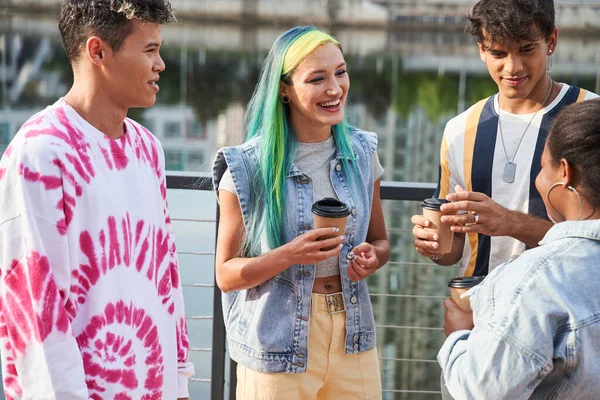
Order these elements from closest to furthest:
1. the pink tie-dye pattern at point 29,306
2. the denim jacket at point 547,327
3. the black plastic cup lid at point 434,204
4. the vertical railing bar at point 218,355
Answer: the denim jacket at point 547,327
the pink tie-dye pattern at point 29,306
the black plastic cup lid at point 434,204
the vertical railing bar at point 218,355

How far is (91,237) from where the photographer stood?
2.01 m

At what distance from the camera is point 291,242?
2463mm

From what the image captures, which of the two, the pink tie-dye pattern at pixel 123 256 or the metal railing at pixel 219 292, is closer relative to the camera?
the pink tie-dye pattern at pixel 123 256

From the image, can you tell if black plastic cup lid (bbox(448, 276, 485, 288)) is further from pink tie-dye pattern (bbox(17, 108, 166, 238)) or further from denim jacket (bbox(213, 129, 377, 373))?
pink tie-dye pattern (bbox(17, 108, 166, 238))

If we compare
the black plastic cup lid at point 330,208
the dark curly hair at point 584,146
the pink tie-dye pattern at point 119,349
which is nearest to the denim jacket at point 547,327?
the dark curly hair at point 584,146

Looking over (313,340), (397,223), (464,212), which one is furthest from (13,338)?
(397,223)

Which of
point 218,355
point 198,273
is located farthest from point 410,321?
point 218,355

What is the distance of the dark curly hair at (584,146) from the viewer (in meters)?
1.71

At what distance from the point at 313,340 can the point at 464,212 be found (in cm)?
59

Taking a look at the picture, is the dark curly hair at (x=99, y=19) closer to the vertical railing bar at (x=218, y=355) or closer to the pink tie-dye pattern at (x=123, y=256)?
the pink tie-dye pattern at (x=123, y=256)

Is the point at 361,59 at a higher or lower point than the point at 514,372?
lower

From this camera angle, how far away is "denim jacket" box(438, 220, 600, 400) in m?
1.65

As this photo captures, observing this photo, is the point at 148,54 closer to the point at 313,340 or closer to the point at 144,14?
the point at 144,14

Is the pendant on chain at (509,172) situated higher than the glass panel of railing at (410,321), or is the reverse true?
the pendant on chain at (509,172)
